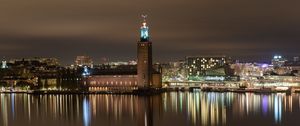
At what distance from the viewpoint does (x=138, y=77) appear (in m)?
55.5

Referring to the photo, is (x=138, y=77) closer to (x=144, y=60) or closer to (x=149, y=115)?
(x=144, y=60)

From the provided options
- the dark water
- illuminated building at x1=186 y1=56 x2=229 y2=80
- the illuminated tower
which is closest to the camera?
the dark water

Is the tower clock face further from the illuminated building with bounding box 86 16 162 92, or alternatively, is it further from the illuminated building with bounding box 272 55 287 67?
the illuminated building with bounding box 272 55 287 67

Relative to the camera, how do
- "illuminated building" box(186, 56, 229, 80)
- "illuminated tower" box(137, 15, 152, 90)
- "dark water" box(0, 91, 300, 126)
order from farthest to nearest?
"illuminated building" box(186, 56, 229, 80), "illuminated tower" box(137, 15, 152, 90), "dark water" box(0, 91, 300, 126)

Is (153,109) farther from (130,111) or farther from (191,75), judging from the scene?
(191,75)

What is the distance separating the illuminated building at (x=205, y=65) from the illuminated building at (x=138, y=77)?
112 ft

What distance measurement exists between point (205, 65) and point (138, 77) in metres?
42.5

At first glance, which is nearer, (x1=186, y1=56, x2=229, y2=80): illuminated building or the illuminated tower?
the illuminated tower

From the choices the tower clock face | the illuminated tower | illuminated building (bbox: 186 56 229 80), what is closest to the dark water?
the illuminated tower

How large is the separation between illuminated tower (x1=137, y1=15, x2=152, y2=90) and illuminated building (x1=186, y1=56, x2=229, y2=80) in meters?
38.7

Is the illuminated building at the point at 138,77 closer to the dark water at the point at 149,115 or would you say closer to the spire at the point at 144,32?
the spire at the point at 144,32

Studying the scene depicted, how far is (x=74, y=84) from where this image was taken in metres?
63.2

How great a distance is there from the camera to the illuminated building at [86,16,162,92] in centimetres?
5506

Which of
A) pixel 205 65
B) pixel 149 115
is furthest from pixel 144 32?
pixel 205 65
